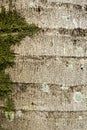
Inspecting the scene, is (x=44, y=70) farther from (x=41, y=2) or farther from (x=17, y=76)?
(x=41, y=2)

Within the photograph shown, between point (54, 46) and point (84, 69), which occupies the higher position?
point (54, 46)

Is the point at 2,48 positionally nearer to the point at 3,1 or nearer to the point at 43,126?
the point at 3,1

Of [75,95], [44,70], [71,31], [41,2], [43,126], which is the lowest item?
[43,126]

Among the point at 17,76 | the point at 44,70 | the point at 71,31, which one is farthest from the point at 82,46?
the point at 17,76

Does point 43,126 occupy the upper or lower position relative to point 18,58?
lower

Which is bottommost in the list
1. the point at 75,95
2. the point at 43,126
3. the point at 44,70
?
the point at 43,126

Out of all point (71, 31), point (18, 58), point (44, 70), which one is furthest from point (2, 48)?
point (71, 31)
